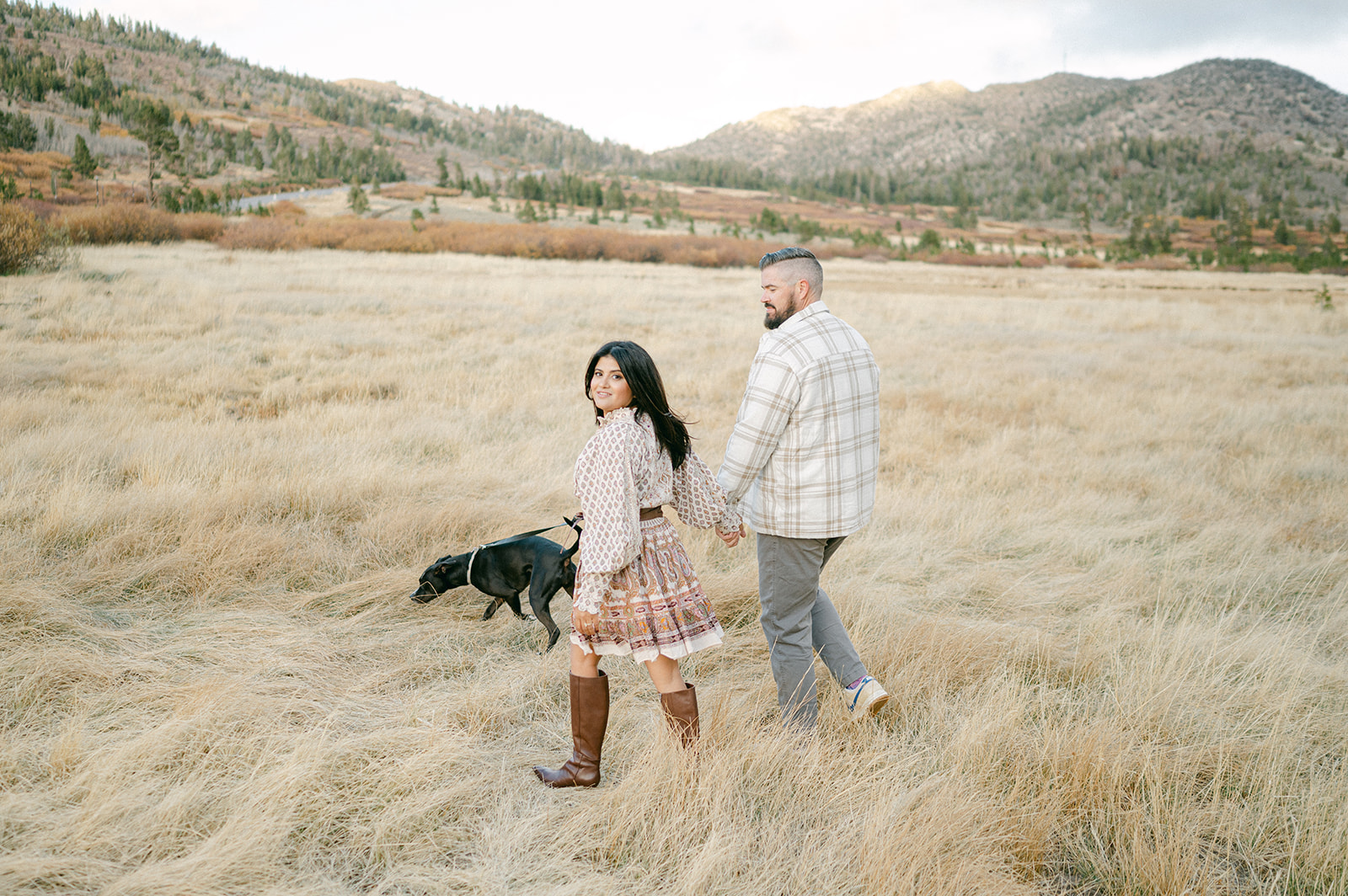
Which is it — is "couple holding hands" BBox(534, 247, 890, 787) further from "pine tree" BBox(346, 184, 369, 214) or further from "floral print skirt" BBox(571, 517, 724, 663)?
"pine tree" BBox(346, 184, 369, 214)

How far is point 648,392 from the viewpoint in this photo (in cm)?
241

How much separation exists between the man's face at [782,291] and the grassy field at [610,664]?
1.58m

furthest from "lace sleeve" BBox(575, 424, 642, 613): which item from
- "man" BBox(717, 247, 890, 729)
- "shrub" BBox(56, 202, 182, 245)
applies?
"shrub" BBox(56, 202, 182, 245)

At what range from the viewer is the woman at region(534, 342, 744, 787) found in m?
2.29

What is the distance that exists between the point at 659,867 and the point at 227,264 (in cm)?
2162

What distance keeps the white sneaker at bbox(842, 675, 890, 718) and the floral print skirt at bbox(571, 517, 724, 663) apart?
0.86m

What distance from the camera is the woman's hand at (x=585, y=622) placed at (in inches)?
93.4

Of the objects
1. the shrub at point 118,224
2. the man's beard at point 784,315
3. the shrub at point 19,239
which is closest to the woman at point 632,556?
the man's beard at point 784,315

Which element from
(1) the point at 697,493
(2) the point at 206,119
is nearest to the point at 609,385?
(1) the point at 697,493

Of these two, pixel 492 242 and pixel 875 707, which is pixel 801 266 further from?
pixel 492 242

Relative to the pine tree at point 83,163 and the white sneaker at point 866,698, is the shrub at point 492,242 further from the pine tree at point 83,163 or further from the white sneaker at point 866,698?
the white sneaker at point 866,698

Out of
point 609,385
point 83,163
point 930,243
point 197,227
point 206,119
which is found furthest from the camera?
point 206,119

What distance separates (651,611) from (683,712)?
0.44 m

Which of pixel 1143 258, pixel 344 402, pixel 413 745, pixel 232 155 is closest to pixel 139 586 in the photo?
pixel 413 745
